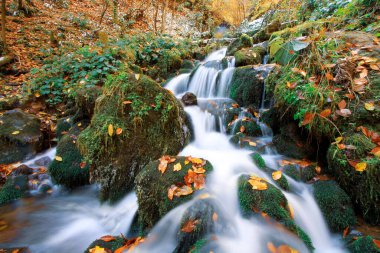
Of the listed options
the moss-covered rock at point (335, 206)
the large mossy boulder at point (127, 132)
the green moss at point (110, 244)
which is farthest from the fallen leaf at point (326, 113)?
the green moss at point (110, 244)

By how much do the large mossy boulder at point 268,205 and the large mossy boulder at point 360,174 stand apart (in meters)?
0.99

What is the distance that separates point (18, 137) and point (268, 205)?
5.21m

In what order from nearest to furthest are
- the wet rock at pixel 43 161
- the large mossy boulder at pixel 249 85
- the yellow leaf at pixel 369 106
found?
the yellow leaf at pixel 369 106 → the wet rock at pixel 43 161 → the large mossy boulder at pixel 249 85

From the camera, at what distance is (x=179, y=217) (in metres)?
2.24

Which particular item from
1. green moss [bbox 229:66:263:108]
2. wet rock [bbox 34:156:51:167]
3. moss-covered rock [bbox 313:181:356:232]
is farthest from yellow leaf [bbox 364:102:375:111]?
wet rock [bbox 34:156:51:167]

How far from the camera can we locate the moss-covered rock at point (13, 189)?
364cm

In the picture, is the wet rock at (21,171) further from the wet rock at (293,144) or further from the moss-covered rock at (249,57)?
the moss-covered rock at (249,57)

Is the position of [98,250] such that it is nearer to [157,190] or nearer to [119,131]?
[157,190]

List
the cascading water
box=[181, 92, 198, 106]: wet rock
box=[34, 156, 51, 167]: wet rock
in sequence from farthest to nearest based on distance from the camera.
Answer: box=[181, 92, 198, 106]: wet rock
box=[34, 156, 51, 167]: wet rock
the cascading water

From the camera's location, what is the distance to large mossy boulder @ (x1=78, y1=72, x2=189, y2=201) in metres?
3.32

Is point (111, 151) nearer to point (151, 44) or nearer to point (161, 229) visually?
point (161, 229)

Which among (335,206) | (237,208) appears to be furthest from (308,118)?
(237,208)

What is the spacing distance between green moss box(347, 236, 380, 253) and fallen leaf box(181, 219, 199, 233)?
1.64 meters

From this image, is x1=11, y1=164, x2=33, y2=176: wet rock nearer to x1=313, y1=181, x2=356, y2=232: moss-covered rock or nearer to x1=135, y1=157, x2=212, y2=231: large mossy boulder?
x1=135, y1=157, x2=212, y2=231: large mossy boulder
